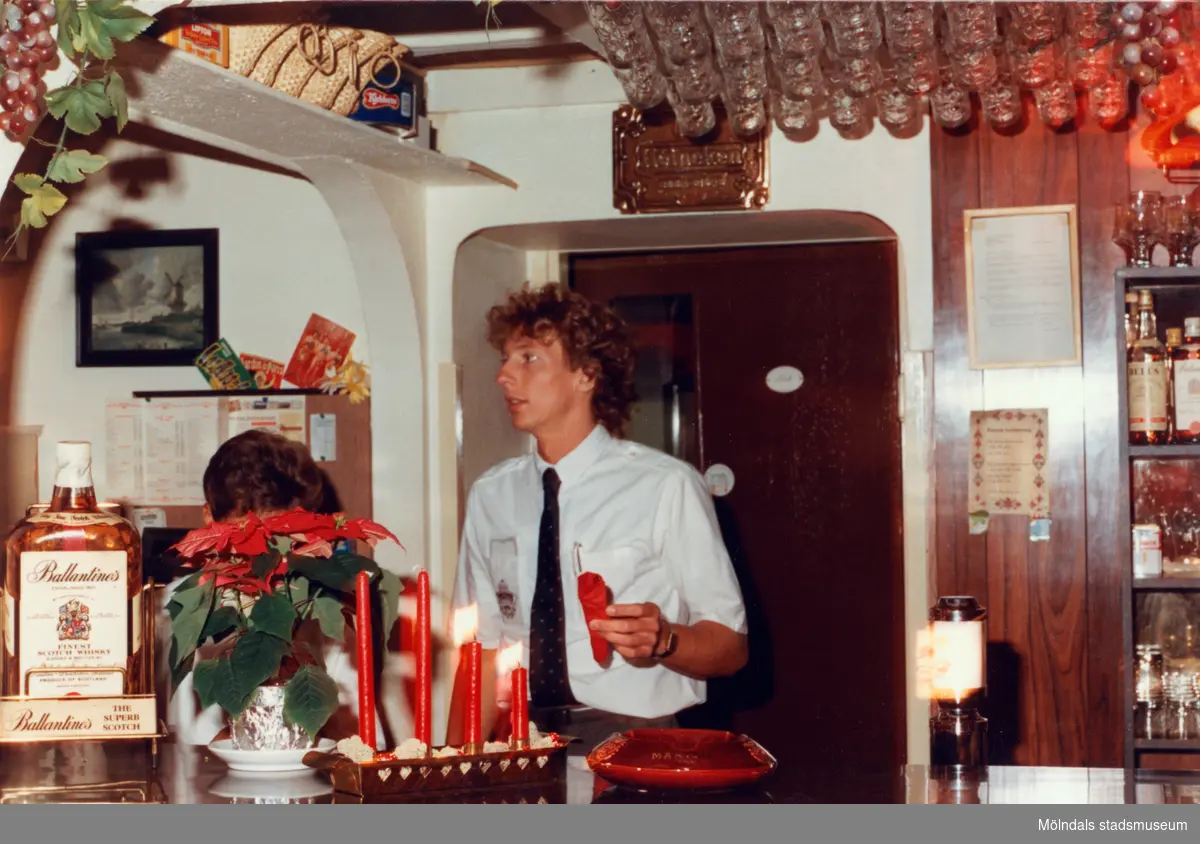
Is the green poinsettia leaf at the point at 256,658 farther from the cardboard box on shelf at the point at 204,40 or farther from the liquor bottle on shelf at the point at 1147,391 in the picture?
the liquor bottle on shelf at the point at 1147,391

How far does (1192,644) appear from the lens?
3367mm

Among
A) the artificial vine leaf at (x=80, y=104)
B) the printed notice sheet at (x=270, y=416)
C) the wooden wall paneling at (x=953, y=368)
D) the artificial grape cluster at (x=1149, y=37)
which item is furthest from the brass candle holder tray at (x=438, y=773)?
the printed notice sheet at (x=270, y=416)

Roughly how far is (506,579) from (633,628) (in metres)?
0.89

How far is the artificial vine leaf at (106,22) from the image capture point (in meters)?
1.90

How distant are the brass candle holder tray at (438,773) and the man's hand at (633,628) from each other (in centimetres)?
34

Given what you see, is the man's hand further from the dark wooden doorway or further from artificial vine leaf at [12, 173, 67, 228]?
the dark wooden doorway

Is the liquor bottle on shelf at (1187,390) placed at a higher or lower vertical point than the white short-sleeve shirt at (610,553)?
higher

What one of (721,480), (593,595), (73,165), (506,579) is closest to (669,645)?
(593,595)

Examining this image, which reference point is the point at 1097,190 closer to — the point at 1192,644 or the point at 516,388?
the point at 1192,644

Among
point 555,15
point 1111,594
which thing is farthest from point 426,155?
point 1111,594

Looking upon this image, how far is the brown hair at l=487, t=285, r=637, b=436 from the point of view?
9.67 feet

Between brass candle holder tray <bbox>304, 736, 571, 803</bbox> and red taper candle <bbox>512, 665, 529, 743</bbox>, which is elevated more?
red taper candle <bbox>512, 665, 529, 743</bbox>

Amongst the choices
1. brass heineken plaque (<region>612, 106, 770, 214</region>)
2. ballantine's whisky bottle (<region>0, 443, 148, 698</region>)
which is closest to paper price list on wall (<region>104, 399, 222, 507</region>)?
brass heineken plaque (<region>612, 106, 770, 214</region>)

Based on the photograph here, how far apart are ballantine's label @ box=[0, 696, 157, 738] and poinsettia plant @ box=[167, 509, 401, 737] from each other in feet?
0.27
